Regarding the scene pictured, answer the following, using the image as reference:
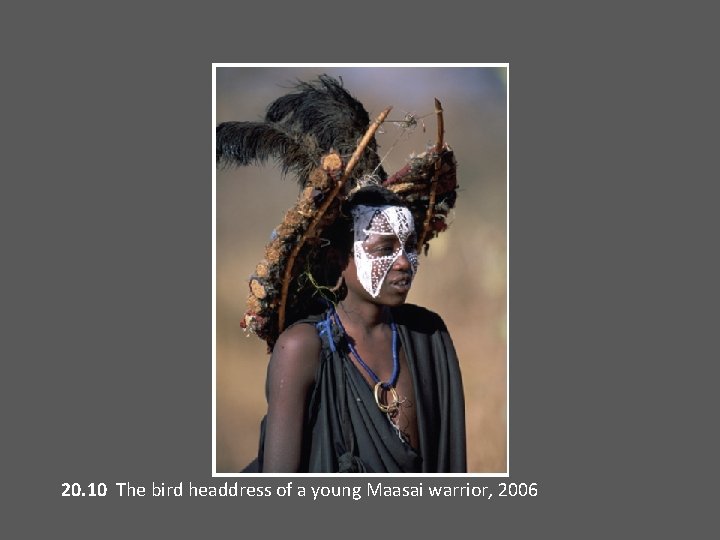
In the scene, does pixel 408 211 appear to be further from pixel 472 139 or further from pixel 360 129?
pixel 472 139

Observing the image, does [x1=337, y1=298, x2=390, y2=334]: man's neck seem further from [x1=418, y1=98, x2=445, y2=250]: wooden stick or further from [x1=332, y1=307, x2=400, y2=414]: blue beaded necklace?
[x1=418, y1=98, x2=445, y2=250]: wooden stick

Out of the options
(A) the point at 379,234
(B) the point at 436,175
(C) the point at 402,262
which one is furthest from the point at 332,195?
(B) the point at 436,175

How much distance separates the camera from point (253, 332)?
20.2 feet

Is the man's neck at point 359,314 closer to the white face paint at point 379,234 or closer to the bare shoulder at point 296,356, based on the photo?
the white face paint at point 379,234

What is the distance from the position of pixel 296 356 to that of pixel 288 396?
0.22m

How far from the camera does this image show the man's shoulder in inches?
259

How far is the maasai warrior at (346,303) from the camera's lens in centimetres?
597

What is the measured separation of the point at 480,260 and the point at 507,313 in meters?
0.87

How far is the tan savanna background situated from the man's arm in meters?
0.62

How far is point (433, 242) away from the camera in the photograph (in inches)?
294

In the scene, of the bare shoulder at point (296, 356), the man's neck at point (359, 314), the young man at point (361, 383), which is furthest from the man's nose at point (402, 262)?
the bare shoulder at point (296, 356)

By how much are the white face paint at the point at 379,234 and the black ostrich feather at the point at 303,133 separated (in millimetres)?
300

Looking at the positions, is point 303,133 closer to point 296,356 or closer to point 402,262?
point 402,262

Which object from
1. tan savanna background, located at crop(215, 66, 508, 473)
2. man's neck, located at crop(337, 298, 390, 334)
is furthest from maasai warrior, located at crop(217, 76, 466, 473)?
tan savanna background, located at crop(215, 66, 508, 473)
